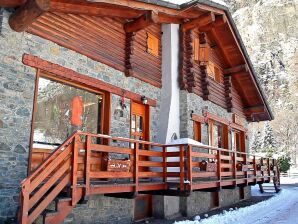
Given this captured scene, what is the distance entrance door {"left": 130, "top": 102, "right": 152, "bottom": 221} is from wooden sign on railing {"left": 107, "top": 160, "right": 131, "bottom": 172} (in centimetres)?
263

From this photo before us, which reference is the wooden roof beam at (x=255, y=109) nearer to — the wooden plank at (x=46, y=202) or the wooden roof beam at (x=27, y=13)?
the wooden roof beam at (x=27, y=13)

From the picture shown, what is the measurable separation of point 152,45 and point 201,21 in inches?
79.4

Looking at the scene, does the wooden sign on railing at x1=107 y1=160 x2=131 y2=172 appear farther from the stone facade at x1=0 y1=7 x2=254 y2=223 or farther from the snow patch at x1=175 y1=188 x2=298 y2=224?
the snow patch at x1=175 y1=188 x2=298 y2=224

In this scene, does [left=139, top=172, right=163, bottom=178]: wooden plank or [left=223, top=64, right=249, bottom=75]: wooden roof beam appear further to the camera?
[left=223, top=64, right=249, bottom=75]: wooden roof beam

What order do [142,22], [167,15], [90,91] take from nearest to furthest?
[90,91]
[142,22]
[167,15]

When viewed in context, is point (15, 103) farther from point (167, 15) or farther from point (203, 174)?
point (167, 15)

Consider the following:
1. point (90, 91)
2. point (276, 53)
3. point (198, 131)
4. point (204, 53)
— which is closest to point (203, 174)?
point (198, 131)

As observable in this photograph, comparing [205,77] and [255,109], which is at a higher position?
[205,77]

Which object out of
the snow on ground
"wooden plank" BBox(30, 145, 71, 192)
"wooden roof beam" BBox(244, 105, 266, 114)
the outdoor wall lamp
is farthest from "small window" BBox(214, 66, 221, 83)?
"wooden plank" BBox(30, 145, 71, 192)

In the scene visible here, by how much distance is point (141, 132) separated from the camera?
36.0 feet

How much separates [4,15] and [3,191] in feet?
11.7

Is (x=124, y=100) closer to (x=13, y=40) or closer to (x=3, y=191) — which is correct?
(x=13, y=40)

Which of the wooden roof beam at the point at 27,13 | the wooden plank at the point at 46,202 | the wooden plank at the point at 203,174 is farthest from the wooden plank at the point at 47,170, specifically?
the wooden plank at the point at 203,174

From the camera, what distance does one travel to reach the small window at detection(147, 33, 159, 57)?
1173 cm
